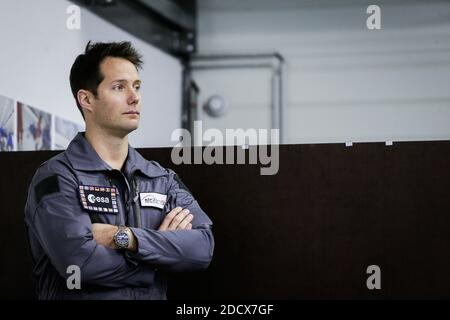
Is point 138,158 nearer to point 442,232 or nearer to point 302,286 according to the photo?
point 302,286

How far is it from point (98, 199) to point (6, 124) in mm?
1195

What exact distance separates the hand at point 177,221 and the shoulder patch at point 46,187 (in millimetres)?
351

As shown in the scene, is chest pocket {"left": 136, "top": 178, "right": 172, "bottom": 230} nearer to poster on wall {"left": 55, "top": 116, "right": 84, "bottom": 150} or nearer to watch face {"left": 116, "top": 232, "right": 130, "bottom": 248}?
watch face {"left": 116, "top": 232, "right": 130, "bottom": 248}

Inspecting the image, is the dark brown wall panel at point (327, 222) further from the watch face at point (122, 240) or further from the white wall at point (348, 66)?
the white wall at point (348, 66)

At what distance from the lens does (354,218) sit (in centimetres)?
262

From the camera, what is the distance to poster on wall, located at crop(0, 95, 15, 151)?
10.8 feet

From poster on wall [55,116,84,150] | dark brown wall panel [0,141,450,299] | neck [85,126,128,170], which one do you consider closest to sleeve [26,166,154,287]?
neck [85,126,128,170]

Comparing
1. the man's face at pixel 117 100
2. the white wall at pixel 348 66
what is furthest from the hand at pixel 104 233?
the white wall at pixel 348 66

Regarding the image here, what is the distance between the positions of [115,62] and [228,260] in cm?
80

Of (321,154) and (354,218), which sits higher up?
(321,154)

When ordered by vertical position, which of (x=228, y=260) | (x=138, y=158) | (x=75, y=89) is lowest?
(x=228, y=260)

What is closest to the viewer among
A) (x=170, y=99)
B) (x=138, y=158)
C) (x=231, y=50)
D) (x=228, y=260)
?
(x=138, y=158)

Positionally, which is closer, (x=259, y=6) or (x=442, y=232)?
(x=442, y=232)
